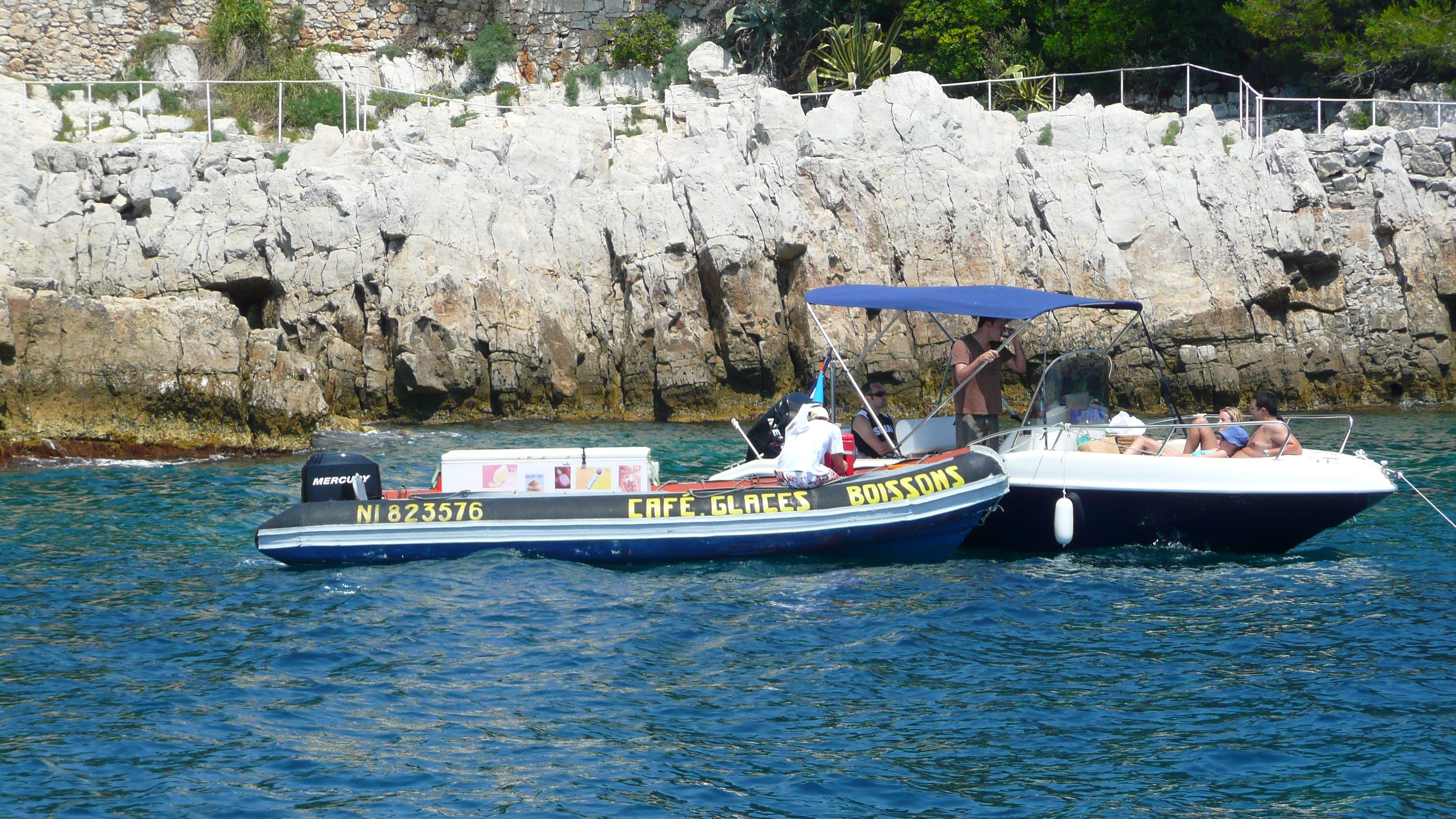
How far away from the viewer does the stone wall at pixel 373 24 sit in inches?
1121

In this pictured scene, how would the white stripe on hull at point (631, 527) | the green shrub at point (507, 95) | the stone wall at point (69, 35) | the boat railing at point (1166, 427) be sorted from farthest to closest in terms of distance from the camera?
1. the green shrub at point (507, 95)
2. the stone wall at point (69, 35)
3. the boat railing at point (1166, 427)
4. the white stripe on hull at point (631, 527)

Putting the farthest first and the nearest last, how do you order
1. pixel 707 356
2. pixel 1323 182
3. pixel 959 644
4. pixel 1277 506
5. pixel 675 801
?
pixel 1323 182
pixel 707 356
pixel 1277 506
pixel 959 644
pixel 675 801

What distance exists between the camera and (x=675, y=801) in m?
6.00

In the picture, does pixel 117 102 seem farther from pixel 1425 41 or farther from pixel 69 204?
pixel 1425 41

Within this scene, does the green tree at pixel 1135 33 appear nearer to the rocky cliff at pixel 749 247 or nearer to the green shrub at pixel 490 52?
the rocky cliff at pixel 749 247

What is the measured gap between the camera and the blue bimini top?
10914 mm

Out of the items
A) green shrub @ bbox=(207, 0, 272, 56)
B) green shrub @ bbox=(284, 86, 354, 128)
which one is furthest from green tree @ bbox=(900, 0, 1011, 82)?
green shrub @ bbox=(207, 0, 272, 56)

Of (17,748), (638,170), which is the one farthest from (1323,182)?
(17,748)

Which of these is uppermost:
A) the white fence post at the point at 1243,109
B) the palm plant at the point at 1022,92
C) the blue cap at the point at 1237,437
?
the palm plant at the point at 1022,92

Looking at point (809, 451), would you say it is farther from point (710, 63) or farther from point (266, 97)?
point (266, 97)

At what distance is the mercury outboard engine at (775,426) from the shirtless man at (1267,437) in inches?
163

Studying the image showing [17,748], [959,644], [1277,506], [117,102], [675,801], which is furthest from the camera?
[117,102]

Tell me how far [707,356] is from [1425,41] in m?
15.1

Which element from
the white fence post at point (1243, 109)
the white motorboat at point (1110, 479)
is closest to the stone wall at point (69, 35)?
the white motorboat at point (1110, 479)
